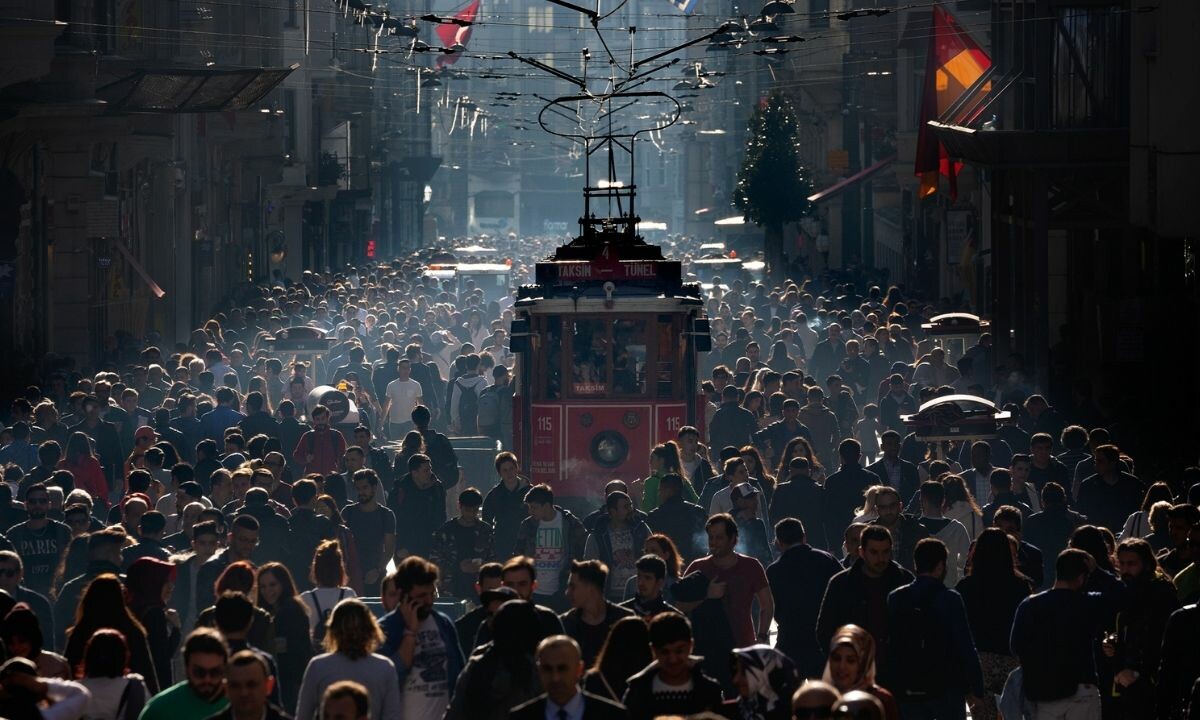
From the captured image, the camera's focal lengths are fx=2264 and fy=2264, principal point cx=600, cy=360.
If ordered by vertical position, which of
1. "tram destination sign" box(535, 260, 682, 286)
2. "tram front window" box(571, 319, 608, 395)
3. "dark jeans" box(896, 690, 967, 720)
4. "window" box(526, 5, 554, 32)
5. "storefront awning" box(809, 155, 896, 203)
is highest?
"window" box(526, 5, 554, 32)

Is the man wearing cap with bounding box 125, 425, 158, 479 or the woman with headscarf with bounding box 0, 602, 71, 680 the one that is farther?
the man wearing cap with bounding box 125, 425, 158, 479

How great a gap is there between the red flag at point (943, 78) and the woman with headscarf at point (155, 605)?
83.2 ft

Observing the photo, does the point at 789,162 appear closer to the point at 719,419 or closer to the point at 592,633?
the point at 719,419

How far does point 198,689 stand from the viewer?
8.34 m

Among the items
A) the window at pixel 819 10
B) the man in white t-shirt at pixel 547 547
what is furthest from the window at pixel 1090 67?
the window at pixel 819 10

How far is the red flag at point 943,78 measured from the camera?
1389 inches

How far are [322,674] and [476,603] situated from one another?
5.99 metres

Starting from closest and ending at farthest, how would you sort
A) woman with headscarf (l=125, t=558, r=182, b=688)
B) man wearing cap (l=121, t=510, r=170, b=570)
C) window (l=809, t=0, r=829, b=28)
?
woman with headscarf (l=125, t=558, r=182, b=688), man wearing cap (l=121, t=510, r=170, b=570), window (l=809, t=0, r=829, b=28)

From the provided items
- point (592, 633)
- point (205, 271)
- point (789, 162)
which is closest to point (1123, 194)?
point (592, 633)

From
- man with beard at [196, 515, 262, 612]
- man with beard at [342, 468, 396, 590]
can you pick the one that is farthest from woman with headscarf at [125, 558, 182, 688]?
man with beard at [342, 468, 396, 590]

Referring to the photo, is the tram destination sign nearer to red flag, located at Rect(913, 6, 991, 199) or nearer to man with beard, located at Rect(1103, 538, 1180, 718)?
man with beard, located at Rect(1103, 538, 1180, 718)

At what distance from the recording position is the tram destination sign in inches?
788

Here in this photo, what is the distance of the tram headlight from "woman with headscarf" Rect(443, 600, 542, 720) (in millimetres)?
10563

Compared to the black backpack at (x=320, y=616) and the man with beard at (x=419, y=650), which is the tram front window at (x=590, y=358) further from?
the man with beard at (x=419, y=650)
